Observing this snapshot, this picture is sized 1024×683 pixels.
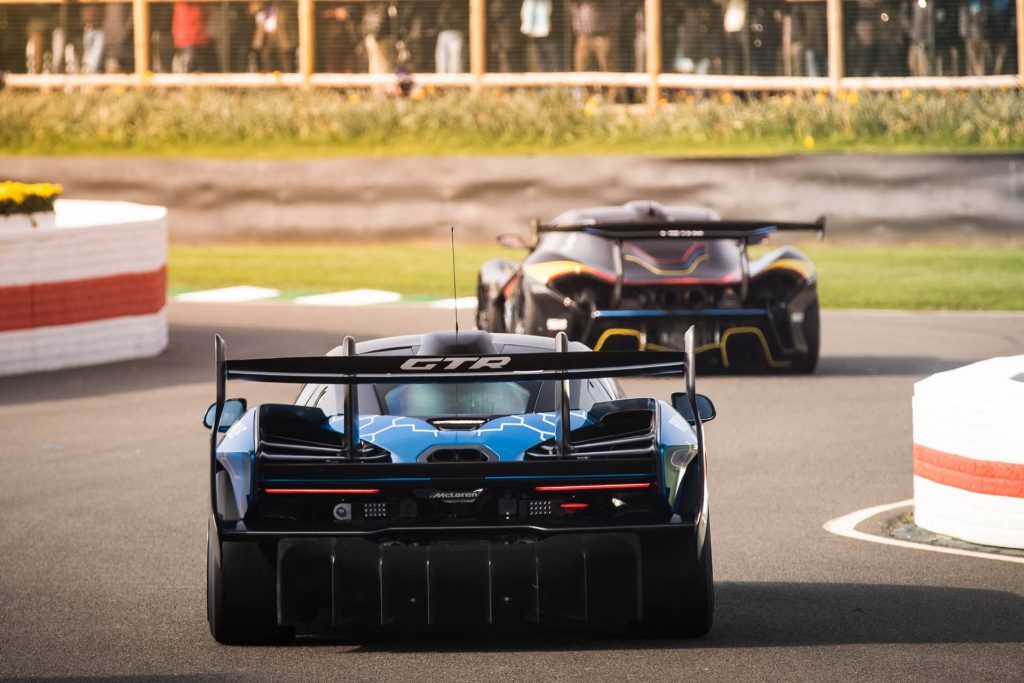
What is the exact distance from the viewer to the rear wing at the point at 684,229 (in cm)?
1425

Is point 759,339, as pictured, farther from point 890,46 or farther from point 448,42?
point 448,42

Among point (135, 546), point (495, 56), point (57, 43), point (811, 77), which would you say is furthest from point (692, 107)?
point (135, 546)

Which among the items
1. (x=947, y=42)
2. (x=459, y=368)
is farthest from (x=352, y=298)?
(x=459, y=368)

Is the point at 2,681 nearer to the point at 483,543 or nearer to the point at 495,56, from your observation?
the point at 483,543

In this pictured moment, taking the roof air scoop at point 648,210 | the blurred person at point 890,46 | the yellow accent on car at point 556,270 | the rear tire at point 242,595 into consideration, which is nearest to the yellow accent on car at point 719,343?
the yellow accent on car at point 556,270

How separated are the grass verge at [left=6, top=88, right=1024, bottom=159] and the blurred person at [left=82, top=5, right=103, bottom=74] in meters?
2.00

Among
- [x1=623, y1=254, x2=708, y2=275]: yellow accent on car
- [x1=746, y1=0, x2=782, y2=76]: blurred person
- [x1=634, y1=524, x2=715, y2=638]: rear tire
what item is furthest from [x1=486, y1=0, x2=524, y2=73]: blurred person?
[x1=634, y1=524, x2=715, y2=638]: rear tire

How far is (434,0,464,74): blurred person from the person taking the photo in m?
30.9

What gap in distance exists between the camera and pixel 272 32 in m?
31.9

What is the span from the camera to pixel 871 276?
2311 centimetres

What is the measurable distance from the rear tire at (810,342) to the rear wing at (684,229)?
98 centimetres

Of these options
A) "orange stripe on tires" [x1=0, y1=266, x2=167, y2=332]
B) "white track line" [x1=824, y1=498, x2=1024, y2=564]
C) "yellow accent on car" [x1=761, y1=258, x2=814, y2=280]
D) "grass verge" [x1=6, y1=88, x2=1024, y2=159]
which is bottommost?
"white track line" [x1=824, y1=498, x2=1024, y2=564]

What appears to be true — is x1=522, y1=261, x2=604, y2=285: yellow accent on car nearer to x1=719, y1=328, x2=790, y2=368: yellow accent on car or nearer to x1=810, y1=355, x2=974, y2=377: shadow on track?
x1=719, y1=328, x2=790, y2=368: yellow accent on car

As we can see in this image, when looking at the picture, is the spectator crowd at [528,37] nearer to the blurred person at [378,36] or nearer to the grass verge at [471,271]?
the blurred person at [378,36]
